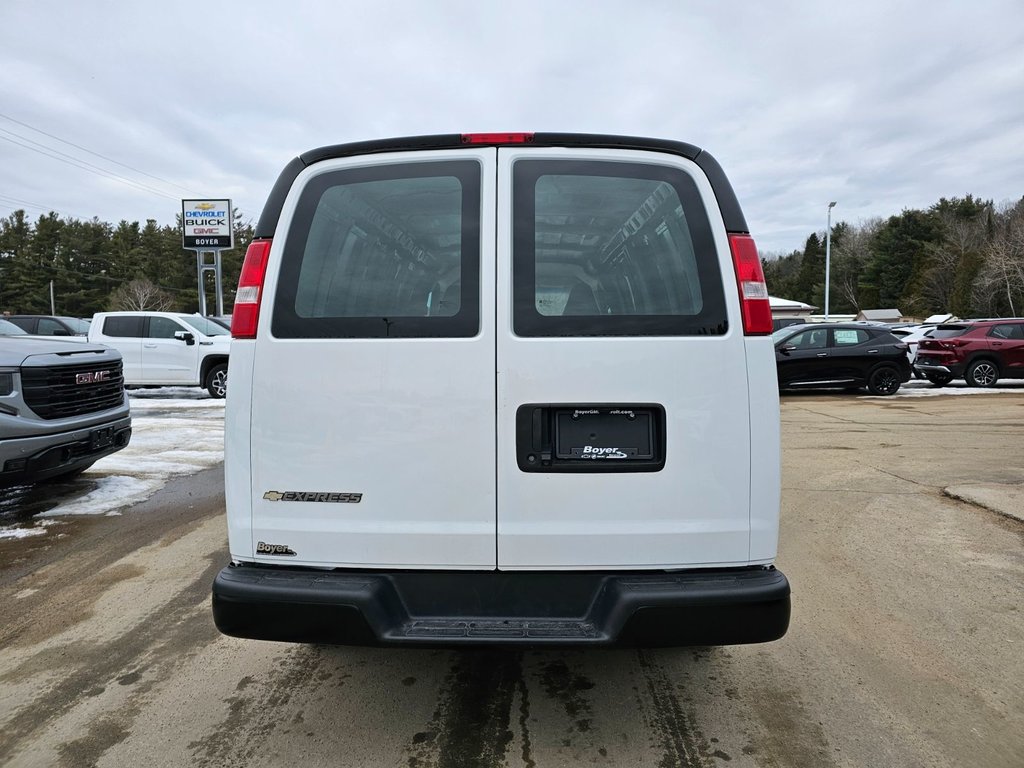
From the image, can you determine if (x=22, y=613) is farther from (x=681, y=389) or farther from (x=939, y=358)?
(x=939, y=358)

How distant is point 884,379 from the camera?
46.3ft

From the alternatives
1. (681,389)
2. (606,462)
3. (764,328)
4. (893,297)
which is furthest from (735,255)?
(893,297)

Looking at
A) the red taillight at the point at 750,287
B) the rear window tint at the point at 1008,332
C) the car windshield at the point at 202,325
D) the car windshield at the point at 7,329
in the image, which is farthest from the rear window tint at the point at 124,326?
the rear window tint at the point at 1008,332

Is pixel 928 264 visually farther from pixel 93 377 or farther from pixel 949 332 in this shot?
pixel 93 377

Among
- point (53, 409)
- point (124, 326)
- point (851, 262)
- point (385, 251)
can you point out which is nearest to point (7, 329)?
point (53, 409)

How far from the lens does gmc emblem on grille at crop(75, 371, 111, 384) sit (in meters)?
5.40

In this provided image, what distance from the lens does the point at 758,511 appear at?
227cm

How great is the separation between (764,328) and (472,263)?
1.06 metres

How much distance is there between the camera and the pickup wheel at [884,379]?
14094 mm

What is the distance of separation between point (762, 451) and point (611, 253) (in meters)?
0.89

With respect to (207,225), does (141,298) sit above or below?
below

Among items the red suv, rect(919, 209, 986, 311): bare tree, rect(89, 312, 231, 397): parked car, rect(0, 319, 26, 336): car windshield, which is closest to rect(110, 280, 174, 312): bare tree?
rect(89, 312, 231, 397): parked car

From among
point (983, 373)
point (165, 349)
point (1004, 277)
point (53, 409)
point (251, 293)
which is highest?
point (1004, 277)

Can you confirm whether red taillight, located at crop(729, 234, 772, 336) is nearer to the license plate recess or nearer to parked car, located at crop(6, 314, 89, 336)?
the license plate recess
